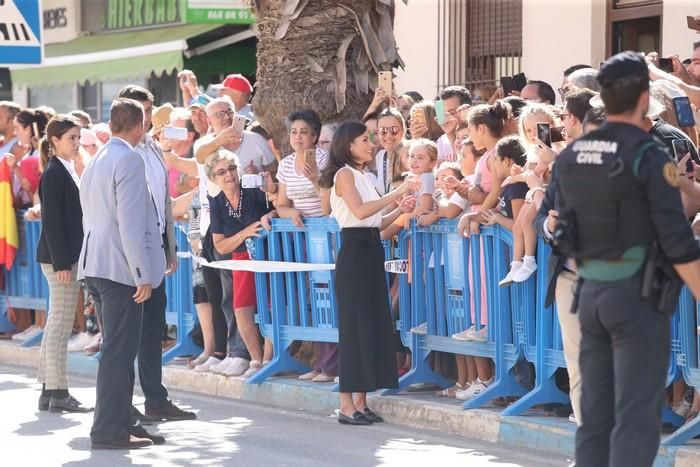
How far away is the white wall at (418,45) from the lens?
58.5ft

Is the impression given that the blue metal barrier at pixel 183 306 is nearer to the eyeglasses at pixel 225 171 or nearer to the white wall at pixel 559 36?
the eyeglasses at pixel 225 171

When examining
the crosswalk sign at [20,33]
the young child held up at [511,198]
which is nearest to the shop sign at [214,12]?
the crosswalk sign at [20,33]

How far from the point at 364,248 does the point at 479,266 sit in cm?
83

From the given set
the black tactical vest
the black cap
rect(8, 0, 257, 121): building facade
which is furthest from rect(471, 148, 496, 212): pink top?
rect(8, 0, 257, 121): building facade

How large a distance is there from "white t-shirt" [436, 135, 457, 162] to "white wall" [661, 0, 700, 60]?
144 inches

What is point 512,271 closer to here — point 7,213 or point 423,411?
point 423,411

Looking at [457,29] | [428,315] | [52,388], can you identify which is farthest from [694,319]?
[457,29]

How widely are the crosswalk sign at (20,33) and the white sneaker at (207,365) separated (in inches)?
135

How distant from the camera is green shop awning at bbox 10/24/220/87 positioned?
22125mm

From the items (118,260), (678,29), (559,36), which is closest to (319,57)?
(118,260)

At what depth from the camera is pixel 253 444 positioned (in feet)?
30.7

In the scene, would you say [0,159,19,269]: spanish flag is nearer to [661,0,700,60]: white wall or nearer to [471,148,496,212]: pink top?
[471,148,496,212]: pink top

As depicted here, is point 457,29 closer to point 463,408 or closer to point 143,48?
point 143,48

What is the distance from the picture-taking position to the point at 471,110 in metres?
10.2
